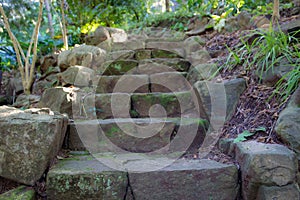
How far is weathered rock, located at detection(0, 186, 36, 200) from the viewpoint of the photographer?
1.11 metres

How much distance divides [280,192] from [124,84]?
1.65m

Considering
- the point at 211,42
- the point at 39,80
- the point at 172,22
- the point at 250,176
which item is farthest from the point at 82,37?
the point at 250,176

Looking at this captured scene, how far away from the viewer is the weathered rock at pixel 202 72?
214 centimetres

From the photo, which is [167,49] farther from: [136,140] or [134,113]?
[136,140]

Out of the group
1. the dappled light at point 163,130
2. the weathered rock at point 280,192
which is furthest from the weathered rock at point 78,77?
the weathered rock at point 280,192

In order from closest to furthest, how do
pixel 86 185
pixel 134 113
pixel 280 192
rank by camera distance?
pixel 280 192, pixel 86 185, pixel 134 113

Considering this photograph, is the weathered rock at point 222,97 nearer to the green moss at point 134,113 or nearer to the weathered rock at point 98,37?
the green moss at point 134,113

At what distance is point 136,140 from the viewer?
1.62 metres

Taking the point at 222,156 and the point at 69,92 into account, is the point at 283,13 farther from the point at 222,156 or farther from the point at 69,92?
the point at 69,92

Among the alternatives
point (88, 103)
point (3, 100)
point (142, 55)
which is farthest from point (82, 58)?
point (3, 100)

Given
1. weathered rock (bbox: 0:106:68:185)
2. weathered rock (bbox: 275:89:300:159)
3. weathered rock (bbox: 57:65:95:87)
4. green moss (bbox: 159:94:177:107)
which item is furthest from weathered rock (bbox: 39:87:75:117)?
weathered rock (bbox: 275:89:300:159)

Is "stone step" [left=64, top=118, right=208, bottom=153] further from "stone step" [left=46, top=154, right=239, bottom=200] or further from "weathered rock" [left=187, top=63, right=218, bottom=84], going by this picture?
"weathered rock" [left=187, top=63, right=218, bottom=84]

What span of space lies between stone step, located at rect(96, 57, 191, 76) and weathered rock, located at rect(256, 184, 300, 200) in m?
1.73

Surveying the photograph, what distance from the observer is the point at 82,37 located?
4172 mm
